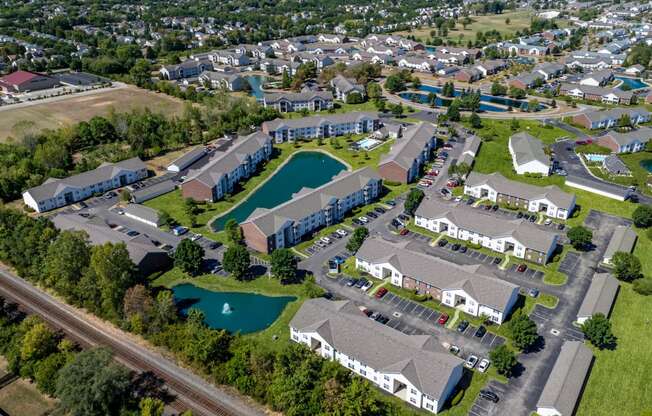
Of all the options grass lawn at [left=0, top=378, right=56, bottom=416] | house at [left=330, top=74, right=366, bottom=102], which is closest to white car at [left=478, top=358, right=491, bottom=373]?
grass lawn at [left=0, top=378, right=56, bottom=416]

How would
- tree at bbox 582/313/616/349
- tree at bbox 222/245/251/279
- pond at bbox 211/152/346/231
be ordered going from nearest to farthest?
tree at bbox 582/313/616/349
tree at bbox 222/245/251/279
pond at bbox 211/152/346/231

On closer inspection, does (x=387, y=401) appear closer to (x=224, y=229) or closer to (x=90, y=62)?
(x=224, y=229)

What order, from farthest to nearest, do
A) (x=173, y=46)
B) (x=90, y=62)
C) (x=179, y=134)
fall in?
1. (x=173, y=46)
2. (x=90, y=62)
3. (x=179, y=134)

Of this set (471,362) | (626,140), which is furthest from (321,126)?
(471,362)

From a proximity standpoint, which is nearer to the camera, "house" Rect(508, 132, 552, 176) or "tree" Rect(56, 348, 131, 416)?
"tree" Rect(56, 348, 131, 416)

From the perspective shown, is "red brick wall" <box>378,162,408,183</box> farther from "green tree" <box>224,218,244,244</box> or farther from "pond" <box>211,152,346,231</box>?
"green tree" <box>224,218,244,244</box>

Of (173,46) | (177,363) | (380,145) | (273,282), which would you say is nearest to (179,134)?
(380,145)

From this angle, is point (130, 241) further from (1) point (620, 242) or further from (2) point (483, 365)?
(1) point (620, 242)

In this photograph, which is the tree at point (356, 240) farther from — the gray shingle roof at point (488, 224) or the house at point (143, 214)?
the house at point (143, 214)
